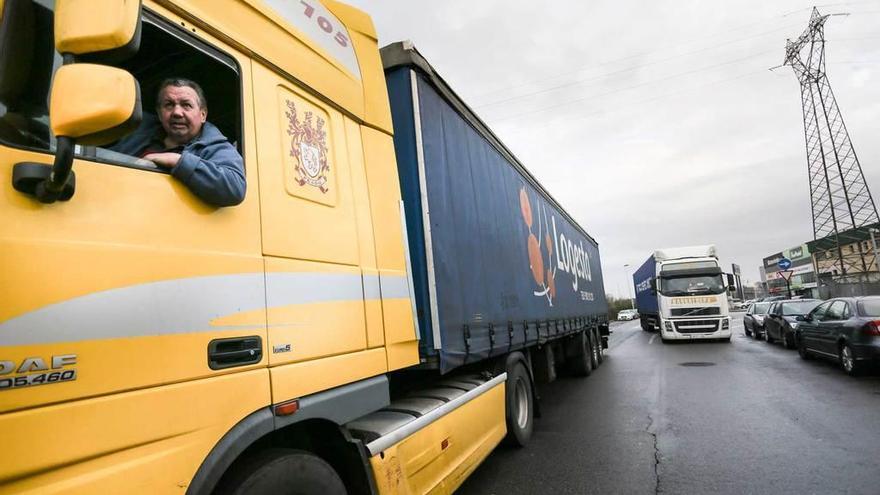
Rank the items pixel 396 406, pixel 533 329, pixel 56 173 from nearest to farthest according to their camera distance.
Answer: pixel 56 173 < pixel 396 406 < pixel 533 329

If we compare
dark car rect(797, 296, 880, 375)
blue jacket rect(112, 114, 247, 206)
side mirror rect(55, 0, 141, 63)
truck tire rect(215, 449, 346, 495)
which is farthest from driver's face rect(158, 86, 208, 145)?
dark car rect(797, 296, 880, 375)

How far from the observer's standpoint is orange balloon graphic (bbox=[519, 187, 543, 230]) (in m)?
6.70

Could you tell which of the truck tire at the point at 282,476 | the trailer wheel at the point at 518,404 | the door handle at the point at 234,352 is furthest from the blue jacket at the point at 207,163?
the trailer wheel at the point at 518,404

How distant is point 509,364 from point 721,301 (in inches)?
574

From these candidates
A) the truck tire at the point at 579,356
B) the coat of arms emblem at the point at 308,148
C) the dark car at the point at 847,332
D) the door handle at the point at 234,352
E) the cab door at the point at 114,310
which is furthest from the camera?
the truck tire at the point at 579,356

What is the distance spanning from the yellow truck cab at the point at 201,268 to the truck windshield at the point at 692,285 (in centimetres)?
1611

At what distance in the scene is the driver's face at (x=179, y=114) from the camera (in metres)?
2.08

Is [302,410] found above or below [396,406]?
above

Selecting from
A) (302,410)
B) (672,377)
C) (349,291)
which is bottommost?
(672,377)

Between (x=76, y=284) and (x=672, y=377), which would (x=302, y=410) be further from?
(x=672, y=377)

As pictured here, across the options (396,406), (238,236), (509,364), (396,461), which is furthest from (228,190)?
(509,364)

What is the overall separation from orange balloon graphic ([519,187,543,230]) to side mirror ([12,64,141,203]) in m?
5.53

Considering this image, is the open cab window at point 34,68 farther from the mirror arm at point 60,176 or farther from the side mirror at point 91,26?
the side mirror at point 91,26

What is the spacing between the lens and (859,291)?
30219mm
